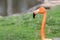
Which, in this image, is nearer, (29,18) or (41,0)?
(29,18)

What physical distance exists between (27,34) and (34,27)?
50 centimetres

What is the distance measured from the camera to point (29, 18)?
20.1 feet

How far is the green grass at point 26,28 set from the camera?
470 centimetres

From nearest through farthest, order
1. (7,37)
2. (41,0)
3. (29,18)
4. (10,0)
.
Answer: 1. (7,37)
2. (29,18)
3. (41,0)
4. (10,0)

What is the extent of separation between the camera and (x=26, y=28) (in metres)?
Answer: 5.27

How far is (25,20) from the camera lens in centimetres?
599

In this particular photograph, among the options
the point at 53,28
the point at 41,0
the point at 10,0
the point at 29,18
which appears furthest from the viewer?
the point at 10,0

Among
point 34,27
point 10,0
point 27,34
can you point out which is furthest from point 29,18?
point 10,0

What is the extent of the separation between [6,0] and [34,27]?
24.5ft

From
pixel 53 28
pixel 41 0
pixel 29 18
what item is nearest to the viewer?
pixel 53 28

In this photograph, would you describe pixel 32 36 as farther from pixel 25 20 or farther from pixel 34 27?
pixel 25 20

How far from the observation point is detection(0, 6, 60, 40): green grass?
4695mm

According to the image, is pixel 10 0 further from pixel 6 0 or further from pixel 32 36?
pixel 32 36

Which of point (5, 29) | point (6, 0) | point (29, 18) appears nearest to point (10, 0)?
point (6, 0)
